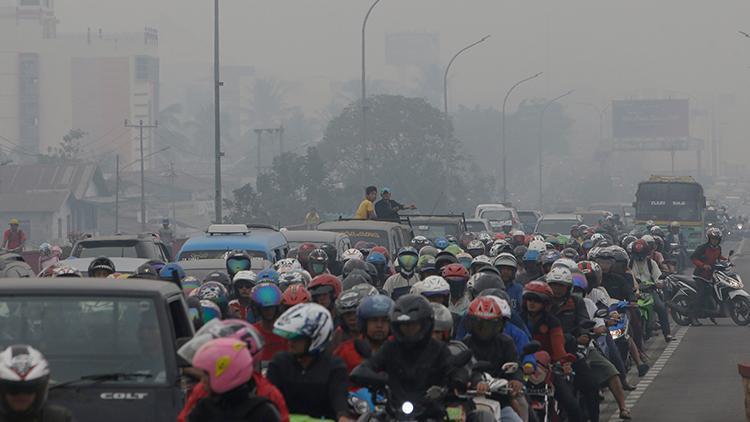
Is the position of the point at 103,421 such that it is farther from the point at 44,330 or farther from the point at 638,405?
the point at 638,405

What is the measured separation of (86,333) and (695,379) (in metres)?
11.8

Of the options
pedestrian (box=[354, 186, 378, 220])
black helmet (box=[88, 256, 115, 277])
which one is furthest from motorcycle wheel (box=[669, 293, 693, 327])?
black helmet (box=[88, 256, 115, 277])

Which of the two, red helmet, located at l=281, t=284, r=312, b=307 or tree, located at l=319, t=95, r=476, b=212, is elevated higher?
tree, located at l=319, t=95, r=476, b=212

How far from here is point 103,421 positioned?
30.5 feet

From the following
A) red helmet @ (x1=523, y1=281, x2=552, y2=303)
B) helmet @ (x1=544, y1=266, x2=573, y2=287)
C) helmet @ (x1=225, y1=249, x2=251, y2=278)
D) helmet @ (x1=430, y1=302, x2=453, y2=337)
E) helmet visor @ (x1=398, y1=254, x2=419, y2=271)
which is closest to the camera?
helmet @ (x1=430, y1=302, x2=453, y2=337)

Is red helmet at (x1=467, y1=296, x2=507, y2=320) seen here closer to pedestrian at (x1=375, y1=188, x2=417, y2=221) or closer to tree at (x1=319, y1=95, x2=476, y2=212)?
pedestrian at (x1=375, y1=188, x2=417, y2=221)

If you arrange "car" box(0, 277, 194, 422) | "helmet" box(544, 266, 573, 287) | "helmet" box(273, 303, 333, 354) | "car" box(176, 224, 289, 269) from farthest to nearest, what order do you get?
"car" box(176, 224, 289, 269) → "helmet" box(544, 266, 573, 287) → "car" box(0, 277, 194, 422) → "helmet" box(273, 303, 333, 354)

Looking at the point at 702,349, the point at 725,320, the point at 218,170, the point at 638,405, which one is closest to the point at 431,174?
the point at 218,170

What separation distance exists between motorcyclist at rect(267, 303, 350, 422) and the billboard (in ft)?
477

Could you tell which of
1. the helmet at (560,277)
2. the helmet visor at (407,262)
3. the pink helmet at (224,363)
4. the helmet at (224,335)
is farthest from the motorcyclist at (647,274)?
the pink helmet at (224,363)

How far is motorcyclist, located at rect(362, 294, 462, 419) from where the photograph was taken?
9172 mm

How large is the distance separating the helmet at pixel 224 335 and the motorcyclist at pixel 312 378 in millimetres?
1221

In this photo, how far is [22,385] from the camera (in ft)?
22.2

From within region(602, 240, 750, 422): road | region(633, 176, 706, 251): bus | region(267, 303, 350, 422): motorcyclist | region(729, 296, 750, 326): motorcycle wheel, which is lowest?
region(602, 240, 750, 422): road
